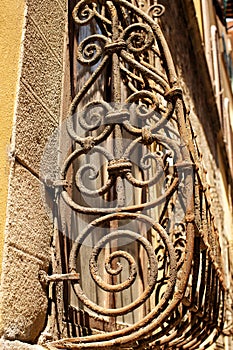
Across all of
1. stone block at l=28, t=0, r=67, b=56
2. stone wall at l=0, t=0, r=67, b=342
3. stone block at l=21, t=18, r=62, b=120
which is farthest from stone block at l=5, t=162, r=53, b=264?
stone block at l=28, t=0, r=67, b=56

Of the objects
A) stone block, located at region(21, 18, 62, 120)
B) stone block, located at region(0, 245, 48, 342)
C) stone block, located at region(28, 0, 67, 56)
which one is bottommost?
stone block, located at region(0, 245, 48, 342)

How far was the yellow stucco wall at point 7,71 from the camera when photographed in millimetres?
1362

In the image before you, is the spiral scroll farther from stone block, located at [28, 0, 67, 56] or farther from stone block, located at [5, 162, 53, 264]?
stone block, located at [28, 0, 67, 56]

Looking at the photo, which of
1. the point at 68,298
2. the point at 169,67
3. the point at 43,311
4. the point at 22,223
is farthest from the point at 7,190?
the point at 169,67

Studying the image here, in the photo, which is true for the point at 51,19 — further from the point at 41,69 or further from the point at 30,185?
the point at 30,185

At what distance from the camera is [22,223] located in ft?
4.55

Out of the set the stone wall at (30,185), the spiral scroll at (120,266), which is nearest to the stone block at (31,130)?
the stone wall at (30,185)

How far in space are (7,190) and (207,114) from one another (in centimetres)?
→ 493

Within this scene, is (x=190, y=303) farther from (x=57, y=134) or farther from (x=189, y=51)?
(x=189, y=51)

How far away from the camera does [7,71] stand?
1475 mm

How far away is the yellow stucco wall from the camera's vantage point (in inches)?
53.6

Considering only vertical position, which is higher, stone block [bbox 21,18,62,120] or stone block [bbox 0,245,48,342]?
stone block [bbox 21,18,62,120]

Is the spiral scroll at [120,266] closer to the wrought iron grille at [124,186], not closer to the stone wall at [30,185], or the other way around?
the wrought iron grille at [124,186]

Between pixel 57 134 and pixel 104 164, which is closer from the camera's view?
pixel 57 134
